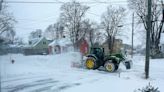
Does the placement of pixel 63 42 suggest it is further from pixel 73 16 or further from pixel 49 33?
pixel 49 33

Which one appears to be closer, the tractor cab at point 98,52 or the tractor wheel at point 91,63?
the tractor wheel at point 91,63

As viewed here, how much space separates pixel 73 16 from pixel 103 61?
38401mm

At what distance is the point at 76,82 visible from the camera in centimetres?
2061

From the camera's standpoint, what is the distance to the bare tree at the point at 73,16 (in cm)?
6644

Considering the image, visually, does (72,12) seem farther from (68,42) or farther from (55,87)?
(55,87)

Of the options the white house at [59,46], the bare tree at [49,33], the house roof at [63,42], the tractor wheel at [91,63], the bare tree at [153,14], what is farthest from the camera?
the bare tree at [49,33]

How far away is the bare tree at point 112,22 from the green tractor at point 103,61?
39601 mm

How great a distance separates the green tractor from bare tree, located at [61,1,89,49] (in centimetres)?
3603

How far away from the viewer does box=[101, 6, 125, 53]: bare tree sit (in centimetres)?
7031

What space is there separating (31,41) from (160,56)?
4635 cm

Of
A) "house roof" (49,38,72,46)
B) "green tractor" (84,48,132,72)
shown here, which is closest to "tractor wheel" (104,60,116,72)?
"green tractor" (84,48,132,72)

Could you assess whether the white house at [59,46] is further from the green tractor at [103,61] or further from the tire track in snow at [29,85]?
the tire track in snow at [29,85]

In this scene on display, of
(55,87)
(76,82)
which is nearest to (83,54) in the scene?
(76,82)

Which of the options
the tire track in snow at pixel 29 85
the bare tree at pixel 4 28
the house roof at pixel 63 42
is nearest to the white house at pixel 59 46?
the house roof at pixel 63 42
